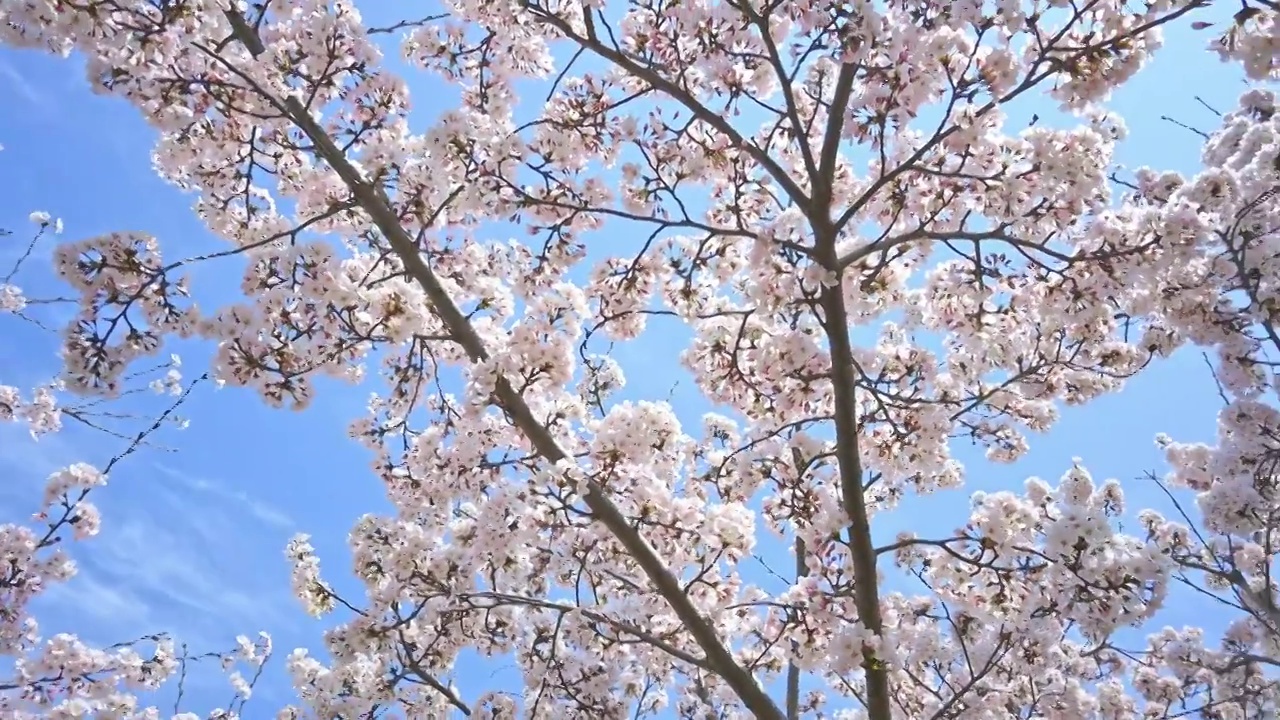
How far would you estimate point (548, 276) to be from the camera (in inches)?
227

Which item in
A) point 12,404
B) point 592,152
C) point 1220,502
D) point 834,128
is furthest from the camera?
point 12,404

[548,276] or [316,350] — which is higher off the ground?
[548,276]

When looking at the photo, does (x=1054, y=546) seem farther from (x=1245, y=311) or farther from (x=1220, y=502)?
(x=1220, y=502)

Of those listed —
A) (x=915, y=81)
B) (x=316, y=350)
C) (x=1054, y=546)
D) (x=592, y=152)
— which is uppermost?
(x=592, y=152)

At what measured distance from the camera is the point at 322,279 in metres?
4.76

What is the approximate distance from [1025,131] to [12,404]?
10.4 m

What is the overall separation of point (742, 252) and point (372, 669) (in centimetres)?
562

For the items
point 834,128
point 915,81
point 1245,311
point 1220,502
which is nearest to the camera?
point 915,81

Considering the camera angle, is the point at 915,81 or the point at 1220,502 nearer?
the point at 915,81

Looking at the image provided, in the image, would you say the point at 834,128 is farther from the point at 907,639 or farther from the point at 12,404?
the point at 12,404

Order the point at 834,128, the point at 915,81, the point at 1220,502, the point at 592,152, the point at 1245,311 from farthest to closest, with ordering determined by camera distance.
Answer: the point at 1220,502
the point at 1245,311
the point at 592,152
the point at 834,128
the point at 915,81

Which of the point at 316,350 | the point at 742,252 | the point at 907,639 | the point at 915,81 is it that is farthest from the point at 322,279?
the point at 907,639

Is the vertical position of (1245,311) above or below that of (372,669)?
above

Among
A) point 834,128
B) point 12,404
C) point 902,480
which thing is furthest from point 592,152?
point 12,404
